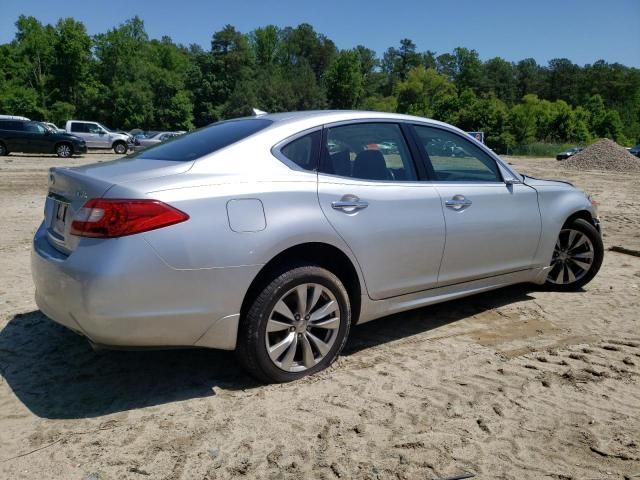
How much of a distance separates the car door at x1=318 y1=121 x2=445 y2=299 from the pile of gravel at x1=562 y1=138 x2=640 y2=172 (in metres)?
28.8

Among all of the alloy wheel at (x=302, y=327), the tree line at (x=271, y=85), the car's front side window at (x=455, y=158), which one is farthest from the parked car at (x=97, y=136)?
the tree line at (x=271, y=85)

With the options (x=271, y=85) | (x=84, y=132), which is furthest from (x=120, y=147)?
(x=271, y=85)

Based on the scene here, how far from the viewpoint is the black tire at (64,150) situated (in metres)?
27.4

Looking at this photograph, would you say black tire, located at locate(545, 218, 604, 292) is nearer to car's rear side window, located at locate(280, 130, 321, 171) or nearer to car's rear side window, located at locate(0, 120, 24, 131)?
car's rear side window, located at locate(280, 130, 321, 171)

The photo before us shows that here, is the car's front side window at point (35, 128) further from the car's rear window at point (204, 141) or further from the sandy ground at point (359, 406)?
the car's rear window at point (204, 141)

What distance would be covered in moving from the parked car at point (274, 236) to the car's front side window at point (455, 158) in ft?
0.04

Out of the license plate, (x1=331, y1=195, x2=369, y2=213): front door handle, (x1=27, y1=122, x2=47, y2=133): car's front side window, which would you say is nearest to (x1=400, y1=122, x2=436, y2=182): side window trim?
(x1=331, y1=195, x2=369, y2=213): front door handle

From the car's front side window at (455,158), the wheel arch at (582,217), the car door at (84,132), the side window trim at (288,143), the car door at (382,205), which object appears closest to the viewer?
the side window trim at (288,143)

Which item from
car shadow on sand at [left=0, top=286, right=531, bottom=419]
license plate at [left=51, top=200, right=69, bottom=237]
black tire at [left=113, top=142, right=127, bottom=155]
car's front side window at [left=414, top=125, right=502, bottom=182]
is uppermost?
car's front side window at [left=414, top=125, right=502, bottom=182]

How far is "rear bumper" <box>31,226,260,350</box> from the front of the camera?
287cm

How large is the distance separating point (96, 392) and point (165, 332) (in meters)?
0.75

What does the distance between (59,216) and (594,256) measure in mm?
4670

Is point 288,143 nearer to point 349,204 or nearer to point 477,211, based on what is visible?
point 349,204

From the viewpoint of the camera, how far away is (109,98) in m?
77.5
